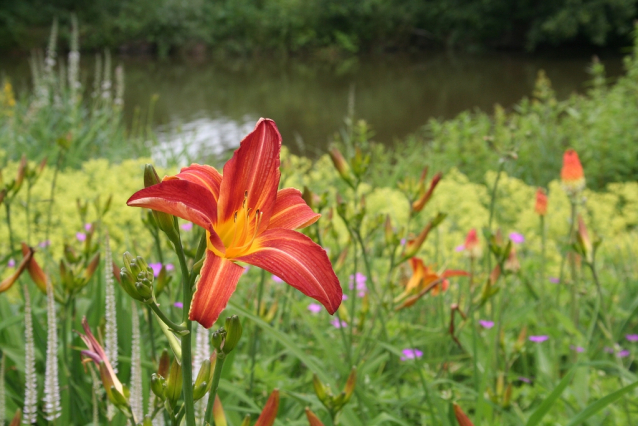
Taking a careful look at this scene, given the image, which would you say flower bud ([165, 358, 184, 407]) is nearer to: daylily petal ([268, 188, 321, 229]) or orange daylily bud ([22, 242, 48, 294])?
daylily petal ([268, 188, 321, 229])

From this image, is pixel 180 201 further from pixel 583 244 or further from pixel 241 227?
pixel 583 244

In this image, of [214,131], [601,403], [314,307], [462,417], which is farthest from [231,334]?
[214,131]

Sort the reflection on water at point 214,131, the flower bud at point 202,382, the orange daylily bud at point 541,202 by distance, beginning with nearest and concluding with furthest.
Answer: the flower bud at point 202,382 < the orange daylily bud at point 541,202 < the reflection on water at point 214,131

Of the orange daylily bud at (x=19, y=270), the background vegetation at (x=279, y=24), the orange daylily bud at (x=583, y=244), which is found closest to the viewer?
the orange daylily bud at (x=19, y=270)

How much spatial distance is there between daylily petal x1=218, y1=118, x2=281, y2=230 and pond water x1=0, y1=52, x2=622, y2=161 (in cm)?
690

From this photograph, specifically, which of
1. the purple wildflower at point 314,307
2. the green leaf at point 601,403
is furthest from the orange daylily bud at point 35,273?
the purple wildflower at point 314,307

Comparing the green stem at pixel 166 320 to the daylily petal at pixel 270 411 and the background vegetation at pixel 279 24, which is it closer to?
the daylily petal at pixel 270 411

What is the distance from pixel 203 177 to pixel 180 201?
8 cm

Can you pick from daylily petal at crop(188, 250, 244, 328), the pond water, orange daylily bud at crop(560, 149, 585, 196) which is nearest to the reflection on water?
the pond water

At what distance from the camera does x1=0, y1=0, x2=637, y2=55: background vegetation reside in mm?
25906

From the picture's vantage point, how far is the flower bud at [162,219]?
0.58 m

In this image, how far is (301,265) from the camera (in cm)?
57

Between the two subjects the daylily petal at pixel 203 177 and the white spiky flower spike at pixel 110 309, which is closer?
the daylily petal at pixel 203 177

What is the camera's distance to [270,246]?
612 millimetres
